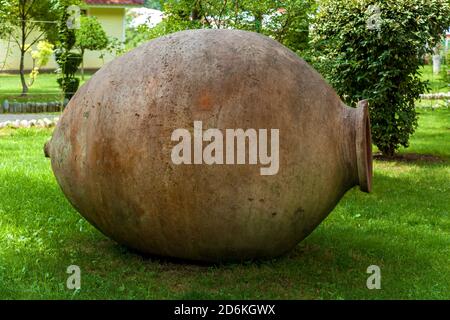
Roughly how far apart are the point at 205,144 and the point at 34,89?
17479 millimetres

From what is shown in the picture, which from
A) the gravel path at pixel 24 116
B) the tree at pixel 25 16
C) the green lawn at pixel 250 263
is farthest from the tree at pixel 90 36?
the green lawn at pixel 250 263

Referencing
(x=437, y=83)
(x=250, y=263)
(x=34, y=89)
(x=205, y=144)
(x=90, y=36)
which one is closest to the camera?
(x=205, y=144)

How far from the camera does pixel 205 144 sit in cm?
468

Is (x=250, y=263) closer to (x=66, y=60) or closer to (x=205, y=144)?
(x=205, y=144)

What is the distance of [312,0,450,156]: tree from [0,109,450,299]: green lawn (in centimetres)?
244

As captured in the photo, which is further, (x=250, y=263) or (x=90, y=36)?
(x=90, y=36)

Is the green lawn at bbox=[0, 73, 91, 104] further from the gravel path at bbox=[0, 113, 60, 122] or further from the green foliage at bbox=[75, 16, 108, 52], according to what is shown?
the green foliage at bbox=[75, 16, 108, 52]

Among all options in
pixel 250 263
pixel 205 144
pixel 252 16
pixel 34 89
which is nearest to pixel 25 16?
pixel 34 89

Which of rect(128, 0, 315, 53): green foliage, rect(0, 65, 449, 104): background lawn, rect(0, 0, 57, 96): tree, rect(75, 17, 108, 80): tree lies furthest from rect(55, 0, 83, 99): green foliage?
rect(128, 0, 315, 53): green foliage

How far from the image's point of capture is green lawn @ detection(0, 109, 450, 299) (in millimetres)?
4809

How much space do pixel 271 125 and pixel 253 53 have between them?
2.08 feet

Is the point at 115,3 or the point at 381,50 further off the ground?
the point at 115,3

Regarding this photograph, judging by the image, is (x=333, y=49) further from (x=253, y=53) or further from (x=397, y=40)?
(x=253, y=53)

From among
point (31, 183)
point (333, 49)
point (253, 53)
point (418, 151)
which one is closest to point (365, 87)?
point (333, 49)
